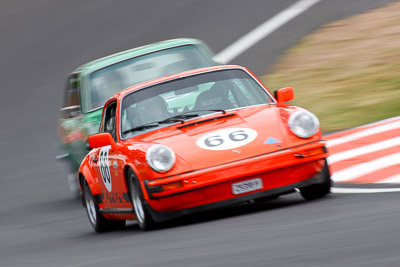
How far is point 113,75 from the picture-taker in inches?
455

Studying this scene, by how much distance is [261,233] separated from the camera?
20.3ft

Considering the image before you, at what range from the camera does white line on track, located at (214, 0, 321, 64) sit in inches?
731

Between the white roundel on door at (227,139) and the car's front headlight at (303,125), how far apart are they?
325 mm

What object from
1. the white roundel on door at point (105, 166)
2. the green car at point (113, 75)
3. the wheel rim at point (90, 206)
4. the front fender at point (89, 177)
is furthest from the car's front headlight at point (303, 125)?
the green car at point (113, 75)

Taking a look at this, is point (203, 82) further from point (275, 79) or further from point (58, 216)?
point (275, 79)

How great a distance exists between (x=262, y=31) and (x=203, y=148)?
12354 mm

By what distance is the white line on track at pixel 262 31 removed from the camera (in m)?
18.6

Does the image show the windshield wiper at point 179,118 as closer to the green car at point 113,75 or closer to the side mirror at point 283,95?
the side mirror at point 283,95

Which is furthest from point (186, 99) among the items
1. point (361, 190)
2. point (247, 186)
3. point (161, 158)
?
point (361, 190)

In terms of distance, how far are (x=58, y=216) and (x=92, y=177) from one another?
1696mm

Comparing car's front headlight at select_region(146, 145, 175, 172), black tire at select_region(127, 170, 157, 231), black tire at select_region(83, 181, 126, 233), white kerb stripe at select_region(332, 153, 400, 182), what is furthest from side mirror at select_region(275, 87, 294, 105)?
black tire at select_region(83, 181, 126, 233)

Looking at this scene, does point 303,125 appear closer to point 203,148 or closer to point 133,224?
point 203,148

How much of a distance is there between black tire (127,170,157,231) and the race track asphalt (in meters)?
0.14

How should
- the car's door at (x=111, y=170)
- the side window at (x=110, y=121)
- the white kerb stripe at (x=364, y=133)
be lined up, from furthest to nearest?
1. the white kerb stripe at (x=364, y=133)
2. the side window at (x=110, y=121)
3. the car's door at (x=111, y=170)
